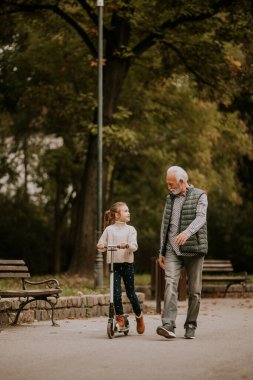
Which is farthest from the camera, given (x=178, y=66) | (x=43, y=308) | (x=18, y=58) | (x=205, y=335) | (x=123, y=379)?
(x=18, y=58)

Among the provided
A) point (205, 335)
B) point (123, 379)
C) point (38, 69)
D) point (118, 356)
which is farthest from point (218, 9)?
point (123, 379)

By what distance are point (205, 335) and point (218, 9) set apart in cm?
1349

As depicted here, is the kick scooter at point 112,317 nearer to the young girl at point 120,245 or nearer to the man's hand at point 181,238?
the young girl at point 120,245

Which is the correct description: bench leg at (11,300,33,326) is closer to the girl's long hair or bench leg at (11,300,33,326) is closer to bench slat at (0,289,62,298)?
bench slat at (0,289,62,298)

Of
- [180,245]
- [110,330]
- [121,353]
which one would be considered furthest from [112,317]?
[121,353]

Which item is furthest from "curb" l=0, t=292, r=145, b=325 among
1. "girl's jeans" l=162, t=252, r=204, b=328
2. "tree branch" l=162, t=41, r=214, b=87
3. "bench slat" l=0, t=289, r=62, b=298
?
"tree branch" l=162, t=41, r=214, b=87

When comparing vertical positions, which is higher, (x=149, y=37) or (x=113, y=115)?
(x=149, y=37)

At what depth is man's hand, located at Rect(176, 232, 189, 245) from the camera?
454 inches

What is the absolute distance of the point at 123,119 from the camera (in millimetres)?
27359

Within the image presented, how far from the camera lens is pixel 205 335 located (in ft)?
41.7

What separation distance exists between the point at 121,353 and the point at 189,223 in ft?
6.80

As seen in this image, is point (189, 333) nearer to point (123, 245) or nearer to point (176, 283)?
point (176, 283)

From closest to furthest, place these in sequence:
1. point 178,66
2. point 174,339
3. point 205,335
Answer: point 174,339 < point 205,335 < point 178,66

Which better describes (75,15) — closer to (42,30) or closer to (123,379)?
(42,30)
